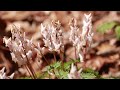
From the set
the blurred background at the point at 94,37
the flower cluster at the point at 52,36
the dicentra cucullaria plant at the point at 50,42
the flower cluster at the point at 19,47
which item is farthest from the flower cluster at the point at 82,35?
the blurred background at the point at 94,37

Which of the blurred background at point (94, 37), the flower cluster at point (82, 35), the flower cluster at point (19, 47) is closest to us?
the flower cluster at point (19, 47)

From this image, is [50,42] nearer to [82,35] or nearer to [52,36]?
[52,36]

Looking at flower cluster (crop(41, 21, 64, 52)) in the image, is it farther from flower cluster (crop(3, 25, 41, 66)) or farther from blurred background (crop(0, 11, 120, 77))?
blurred background (crop(0, 11, 120, 77))

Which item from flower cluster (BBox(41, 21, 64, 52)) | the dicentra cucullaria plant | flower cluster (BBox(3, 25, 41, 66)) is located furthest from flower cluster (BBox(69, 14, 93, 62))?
flower cluster (BBox(3, 25, 41, 66))

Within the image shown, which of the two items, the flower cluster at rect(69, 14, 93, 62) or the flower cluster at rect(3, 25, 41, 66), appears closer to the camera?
the flower cluster at rect(3, 25, 41, 66)

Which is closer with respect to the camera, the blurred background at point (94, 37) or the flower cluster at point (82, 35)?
the flower cluster at point (82, 35)

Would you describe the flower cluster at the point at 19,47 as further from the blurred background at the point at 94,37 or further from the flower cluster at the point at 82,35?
the blurred background at the point at 94,37
